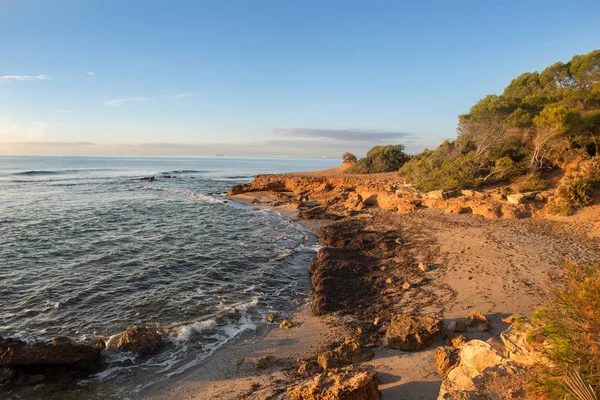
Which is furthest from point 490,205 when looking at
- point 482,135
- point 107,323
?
point 107,323

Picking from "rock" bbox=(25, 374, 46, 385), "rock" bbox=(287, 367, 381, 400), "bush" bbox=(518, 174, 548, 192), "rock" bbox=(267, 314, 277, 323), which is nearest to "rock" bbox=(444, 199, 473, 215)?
"bush" bbox=(518, 174, 548, 192)

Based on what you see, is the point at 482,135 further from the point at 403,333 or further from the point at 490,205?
the point at 403,333

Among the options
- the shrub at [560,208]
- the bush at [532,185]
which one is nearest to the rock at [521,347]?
the shrub at [560,208]

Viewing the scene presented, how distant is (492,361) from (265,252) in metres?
11.4

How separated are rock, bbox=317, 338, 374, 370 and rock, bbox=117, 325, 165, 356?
404 cm

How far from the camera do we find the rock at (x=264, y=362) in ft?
22.6

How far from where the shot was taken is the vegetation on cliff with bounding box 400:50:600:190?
19891 millimetres

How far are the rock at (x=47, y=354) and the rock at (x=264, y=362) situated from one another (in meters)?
3.64

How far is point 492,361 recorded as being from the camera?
16.2 ft

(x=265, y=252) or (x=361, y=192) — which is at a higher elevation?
(x=361, y=192)

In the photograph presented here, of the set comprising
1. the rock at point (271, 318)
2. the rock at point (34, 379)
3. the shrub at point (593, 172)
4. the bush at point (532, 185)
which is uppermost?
the shrub at point (593, 172)

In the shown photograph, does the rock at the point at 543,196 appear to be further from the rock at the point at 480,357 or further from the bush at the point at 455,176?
the rock at the point at 480,357

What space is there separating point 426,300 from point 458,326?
2.02m

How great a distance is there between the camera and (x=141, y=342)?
7.60 metres
